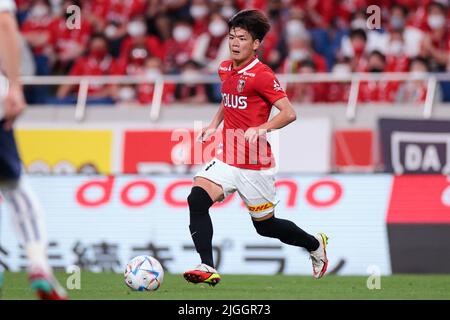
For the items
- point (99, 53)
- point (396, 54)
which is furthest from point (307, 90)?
point (99, 53)

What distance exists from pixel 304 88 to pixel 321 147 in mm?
1359

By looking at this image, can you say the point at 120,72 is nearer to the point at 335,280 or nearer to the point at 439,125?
the point at 439,125

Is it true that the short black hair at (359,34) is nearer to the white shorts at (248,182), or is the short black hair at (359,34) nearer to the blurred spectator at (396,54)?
the blurred spectator at (396,54)

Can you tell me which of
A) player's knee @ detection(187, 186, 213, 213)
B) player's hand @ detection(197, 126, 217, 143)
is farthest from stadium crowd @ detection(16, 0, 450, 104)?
player's knee @ detection(187, 186, 213, 213)

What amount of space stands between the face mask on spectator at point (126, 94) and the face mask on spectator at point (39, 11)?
277cm

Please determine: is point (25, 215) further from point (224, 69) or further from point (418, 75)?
point (418, 75)

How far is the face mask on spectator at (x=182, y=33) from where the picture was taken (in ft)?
67.2

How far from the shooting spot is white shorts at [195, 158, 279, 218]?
33.6ft

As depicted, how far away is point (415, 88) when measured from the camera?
18125 mm

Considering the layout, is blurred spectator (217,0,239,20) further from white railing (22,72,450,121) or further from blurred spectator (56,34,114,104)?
blurred spectator (56,34,114,104)

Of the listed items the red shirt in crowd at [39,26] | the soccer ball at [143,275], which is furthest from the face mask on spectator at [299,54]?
the soccer ball at [143,275]

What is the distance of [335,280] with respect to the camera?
12227 millimetres

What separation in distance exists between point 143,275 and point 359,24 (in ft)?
33.9

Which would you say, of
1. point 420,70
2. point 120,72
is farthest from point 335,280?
point 120,72
